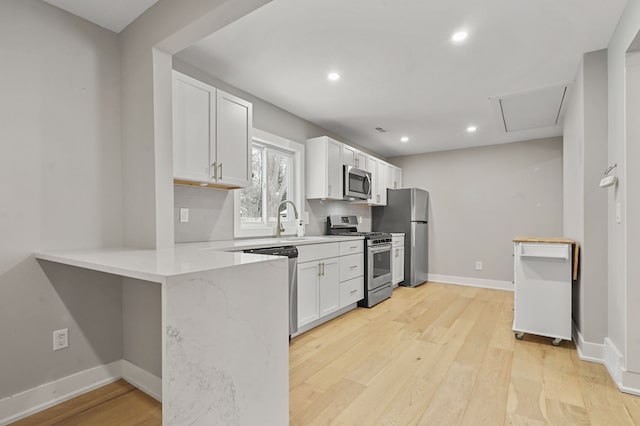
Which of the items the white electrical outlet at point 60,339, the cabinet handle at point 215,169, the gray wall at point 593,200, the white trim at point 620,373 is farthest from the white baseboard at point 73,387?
the gray wall at point 593,200

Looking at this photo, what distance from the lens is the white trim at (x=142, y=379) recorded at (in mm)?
1936

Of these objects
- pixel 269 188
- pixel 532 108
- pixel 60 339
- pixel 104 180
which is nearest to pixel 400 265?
pixel 269 188

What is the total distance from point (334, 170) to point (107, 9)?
8.77 feet

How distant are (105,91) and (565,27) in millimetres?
3158

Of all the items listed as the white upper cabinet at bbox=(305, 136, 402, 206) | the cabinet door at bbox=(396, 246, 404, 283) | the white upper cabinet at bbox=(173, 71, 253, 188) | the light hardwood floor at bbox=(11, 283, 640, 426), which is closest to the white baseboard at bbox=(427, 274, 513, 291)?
the cabinet door at bbox=(396, 246, 404, 283)

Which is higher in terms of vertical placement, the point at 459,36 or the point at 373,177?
the point at 459,36

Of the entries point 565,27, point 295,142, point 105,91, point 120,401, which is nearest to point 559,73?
point 565,27

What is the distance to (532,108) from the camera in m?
3.60

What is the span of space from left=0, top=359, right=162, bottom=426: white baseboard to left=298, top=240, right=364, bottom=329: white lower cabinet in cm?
129

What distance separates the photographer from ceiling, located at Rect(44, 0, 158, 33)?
1.93 meters

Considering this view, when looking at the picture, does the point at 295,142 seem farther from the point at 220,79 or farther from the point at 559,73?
the point at 559,73

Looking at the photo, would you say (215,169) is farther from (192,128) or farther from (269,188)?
(269,188)

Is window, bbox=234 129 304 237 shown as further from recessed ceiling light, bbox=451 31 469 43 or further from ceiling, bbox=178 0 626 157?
recessed ceiling light, bbox=451 31 469 43

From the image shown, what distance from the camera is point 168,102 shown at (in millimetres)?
2086
